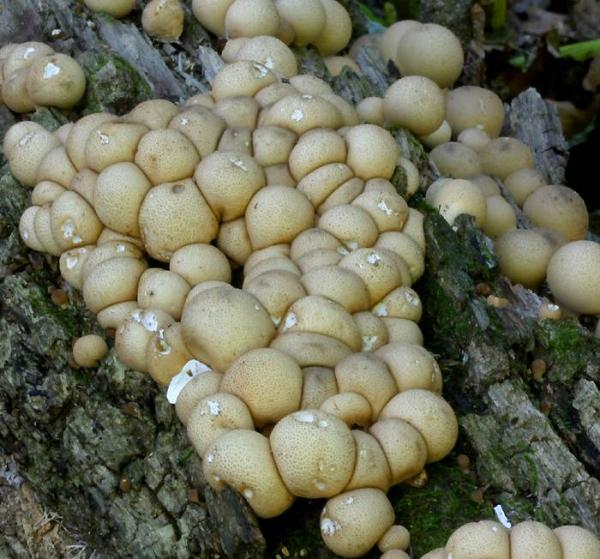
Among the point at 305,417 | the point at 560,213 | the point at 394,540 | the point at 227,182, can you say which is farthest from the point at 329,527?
the point at 560,213

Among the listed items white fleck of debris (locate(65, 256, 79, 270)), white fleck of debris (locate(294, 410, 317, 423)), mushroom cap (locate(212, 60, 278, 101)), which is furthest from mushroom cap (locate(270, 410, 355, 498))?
mushroom cap (locate(212, 60, 278, 101))

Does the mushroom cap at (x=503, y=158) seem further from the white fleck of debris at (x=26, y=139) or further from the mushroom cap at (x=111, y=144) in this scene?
the white fleck of debris at (x=26, y=139)

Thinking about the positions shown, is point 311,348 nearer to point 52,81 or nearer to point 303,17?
point 52,81

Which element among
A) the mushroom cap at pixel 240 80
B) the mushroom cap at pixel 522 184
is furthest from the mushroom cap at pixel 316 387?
the mushroom cap at pixel 522 184

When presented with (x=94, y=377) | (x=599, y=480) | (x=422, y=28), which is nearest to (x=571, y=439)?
(x=599, y=480)

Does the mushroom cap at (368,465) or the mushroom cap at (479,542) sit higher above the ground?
the mushroom cap at (479,542)

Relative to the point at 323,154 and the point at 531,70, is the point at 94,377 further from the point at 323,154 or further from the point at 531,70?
the point at 531,70

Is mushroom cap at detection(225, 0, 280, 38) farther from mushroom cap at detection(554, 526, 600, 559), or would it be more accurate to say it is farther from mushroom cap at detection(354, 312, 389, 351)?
mushroom cap at detection(554, 526, 600, 559)
